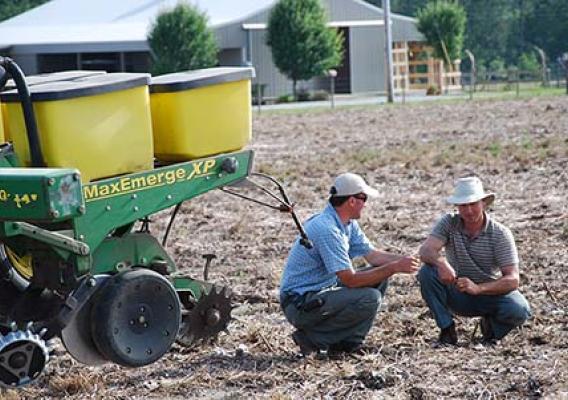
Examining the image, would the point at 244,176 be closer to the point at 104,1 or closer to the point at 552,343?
the point at 552,343

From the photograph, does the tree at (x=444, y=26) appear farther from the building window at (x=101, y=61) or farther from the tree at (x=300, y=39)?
the building window at (x=101, y=61)

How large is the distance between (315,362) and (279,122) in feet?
78.8

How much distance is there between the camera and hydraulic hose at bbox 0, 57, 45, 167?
6543 millimetres

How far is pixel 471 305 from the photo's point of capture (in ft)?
A: 26.7

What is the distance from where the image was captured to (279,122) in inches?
1241

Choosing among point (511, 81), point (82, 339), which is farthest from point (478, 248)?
point (511, 81)

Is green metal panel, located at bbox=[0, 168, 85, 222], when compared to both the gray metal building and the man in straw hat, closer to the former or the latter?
the man in straw hat

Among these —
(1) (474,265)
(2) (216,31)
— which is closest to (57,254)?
(1) (474,265)

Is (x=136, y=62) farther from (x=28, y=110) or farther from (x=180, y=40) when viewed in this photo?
(x=28, y=110)

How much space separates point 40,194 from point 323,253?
2096 millimetres

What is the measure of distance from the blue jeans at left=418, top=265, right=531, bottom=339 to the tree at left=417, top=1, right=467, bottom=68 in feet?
153

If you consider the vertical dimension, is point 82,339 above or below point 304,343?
above

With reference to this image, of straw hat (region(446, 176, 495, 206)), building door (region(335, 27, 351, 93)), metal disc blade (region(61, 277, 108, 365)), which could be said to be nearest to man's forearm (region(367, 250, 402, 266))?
straw hat (region(446, 176, 495, 206))

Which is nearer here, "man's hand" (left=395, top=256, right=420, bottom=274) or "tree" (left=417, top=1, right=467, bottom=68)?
"man's hand" (left=395, top=256, right=420, bottom=274)
